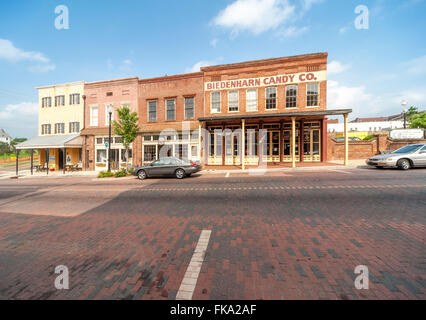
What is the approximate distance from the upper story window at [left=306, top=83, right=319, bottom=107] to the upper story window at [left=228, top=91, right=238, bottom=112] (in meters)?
6.65

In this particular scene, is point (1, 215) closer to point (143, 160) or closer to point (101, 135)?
point (143, 160)

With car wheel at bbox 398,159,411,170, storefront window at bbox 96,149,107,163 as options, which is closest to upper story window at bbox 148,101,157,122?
storefront window at bbox 96,149,107,163

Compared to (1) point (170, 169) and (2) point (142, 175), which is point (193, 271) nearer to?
(1) point (170, 169)

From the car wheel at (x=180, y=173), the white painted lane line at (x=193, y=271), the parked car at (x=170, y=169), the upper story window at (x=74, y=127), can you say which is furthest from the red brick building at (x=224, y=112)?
the white painted lane line at (x=193, y=271)

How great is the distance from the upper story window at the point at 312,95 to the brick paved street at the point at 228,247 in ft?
42.9

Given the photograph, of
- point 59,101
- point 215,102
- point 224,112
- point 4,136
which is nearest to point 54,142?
point 59,101

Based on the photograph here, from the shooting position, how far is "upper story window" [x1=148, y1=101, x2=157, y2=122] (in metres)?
20.4

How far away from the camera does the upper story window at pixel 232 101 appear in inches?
749

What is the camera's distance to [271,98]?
60.0 feet

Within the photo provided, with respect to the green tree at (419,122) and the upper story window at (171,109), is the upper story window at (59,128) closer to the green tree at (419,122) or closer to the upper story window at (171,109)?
the upper story window at (171,109)

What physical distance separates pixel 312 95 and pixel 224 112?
8.37 m
